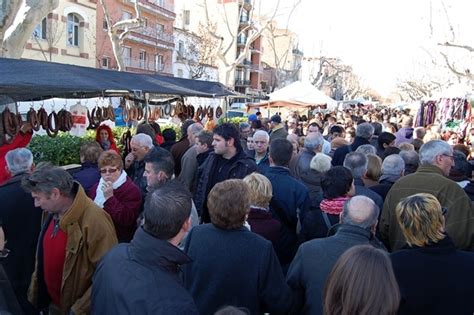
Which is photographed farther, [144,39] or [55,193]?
[144,39]

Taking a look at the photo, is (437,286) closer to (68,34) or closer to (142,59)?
(68,34)

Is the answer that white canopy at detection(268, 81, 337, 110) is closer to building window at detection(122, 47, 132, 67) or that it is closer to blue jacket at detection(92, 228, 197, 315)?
blue jacket at detection(92, 228, 197, 315)

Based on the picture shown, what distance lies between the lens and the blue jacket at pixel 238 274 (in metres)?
2.51

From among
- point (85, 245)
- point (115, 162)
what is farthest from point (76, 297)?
point (115, 162)

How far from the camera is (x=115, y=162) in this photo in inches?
151

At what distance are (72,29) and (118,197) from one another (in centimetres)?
2742

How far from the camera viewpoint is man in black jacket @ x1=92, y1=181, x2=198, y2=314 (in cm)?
190

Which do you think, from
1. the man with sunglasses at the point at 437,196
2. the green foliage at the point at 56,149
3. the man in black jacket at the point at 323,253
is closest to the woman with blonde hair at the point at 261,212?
the man in black jacket at the point at 323,253

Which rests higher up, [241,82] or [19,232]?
[241,82]

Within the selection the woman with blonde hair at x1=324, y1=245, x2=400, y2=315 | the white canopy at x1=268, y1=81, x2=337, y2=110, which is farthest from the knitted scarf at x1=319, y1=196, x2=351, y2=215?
the white canopy at x1=268, y1=81, x2=337, y2=110

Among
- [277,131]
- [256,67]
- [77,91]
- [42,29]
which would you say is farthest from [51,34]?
[256,67]

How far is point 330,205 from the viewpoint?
328 centimetres

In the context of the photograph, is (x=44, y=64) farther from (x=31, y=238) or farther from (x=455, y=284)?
(x=455, y=284)

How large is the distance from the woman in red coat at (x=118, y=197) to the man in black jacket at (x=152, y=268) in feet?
4.61
